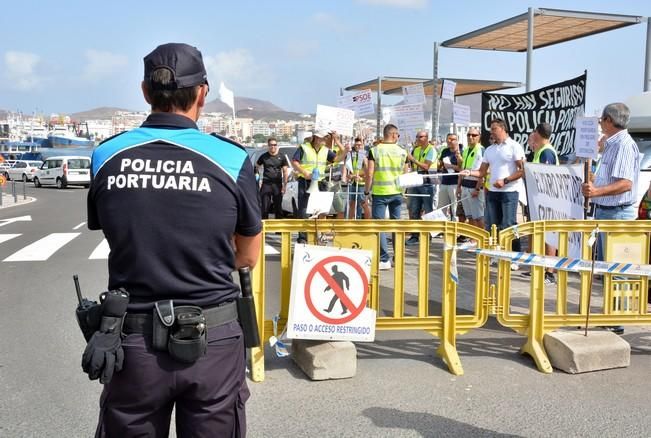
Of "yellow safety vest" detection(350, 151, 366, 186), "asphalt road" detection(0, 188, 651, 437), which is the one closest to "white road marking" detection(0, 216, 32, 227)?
"yellow safety vest" detection(350, 151, 366, 186)

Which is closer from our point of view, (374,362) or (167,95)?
(167,95)

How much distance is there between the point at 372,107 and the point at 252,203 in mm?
12242

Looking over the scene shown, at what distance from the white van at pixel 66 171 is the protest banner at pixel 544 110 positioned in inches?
1142

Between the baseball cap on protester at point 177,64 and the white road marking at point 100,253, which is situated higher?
the baseball cap on protester at point 177,64

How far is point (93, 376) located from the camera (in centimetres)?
221

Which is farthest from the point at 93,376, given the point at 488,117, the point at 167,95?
the point at 488,117

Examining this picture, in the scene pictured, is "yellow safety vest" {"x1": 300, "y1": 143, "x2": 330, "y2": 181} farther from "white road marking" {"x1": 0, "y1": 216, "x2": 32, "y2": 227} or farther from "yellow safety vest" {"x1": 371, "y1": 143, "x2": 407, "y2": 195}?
"white road marking" {"x1": 0, "y1": 216, "x2": 32, "y2": 227}

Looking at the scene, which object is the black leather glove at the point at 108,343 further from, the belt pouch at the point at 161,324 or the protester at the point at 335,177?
the protester at the point at 335,177

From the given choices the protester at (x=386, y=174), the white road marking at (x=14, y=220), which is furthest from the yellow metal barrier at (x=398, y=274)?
the white road marking at (x=14, y=220)

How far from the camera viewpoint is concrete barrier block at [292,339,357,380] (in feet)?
16.5

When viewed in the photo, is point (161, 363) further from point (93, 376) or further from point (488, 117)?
point (488, 117)

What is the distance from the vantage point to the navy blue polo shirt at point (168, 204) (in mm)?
2197

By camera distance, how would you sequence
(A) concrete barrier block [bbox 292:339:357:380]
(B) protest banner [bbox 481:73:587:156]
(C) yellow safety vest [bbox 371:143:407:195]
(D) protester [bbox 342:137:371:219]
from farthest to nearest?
(D) protester [bbox 342:137:371:219] < (B) protest banner [bbox 481:73:587:156] < (C) yellow safety vest [bbox 371:143:407:195] < (A) concrete barrier block [bbox 292:339:357:380]

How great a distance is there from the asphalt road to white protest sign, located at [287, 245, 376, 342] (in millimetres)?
366
